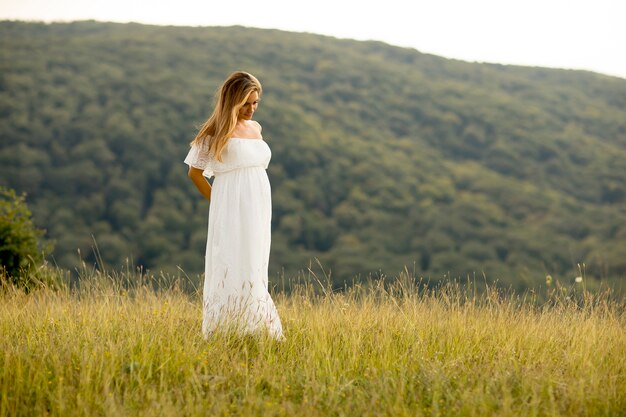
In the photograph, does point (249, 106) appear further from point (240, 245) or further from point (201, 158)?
point (240, 245)

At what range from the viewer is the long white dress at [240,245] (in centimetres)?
530

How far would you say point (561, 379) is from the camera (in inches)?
180

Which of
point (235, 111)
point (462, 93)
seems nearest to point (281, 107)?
point (462, 93)

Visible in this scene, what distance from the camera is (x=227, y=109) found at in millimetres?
5434

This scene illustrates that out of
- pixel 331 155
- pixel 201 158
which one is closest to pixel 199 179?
pixel 201 158

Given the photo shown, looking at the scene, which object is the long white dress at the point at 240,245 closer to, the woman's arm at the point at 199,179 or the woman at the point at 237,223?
the woman at the point at 237,223

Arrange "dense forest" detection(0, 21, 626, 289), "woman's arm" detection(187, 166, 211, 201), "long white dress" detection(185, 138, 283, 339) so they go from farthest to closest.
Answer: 1. "dense forest" detection(0, 21, 626, 289)
2. "woman's arm" detection(187, 166, 211, 201)
3. "long white dress" detection(185, 138, 283, 339)

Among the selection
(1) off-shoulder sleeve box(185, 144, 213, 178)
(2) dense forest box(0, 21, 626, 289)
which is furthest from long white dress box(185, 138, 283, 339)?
(2) dense forest box(0, 21, 626, 289)

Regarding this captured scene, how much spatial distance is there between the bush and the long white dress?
558cm

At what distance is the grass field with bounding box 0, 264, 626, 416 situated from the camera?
418cm

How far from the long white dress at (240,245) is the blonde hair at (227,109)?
8cm

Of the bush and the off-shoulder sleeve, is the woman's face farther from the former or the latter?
the bush

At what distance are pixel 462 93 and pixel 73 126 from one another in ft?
108

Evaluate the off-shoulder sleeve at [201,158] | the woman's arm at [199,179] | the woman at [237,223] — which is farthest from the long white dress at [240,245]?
the woman's arm at [199,179]
